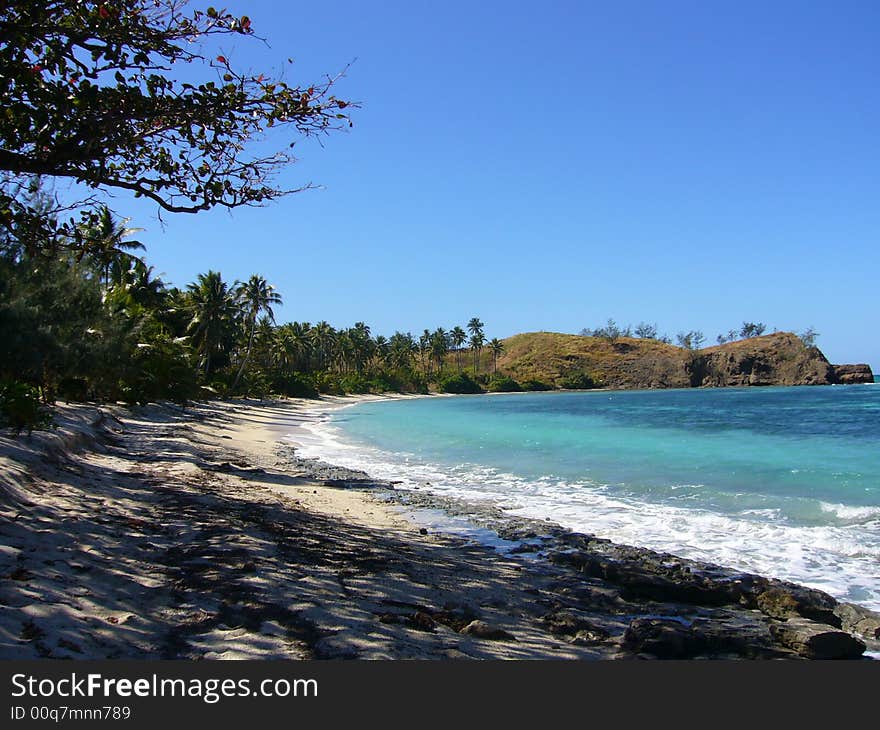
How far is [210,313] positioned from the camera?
4581 centimetres

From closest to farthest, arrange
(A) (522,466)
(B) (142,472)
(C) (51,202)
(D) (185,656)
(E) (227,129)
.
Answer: (D) (185,656), (E) (227,129), (C) (51,202), (B) (142,472), (A) (522,466)

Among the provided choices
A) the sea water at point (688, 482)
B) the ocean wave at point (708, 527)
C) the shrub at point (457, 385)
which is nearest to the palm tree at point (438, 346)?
the shrub at point (457, 385)

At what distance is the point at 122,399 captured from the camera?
27.7 m

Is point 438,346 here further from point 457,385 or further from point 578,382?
Answer: point 578,382

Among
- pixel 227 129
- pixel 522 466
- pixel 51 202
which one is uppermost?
pixel 227 129

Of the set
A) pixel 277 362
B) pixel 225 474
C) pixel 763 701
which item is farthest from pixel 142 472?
pixel 277 362

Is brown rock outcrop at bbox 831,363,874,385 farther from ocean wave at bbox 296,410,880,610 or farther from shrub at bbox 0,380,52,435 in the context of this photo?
shrub at bbox 0,380,52,435

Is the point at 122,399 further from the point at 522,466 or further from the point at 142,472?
the point at 522,466

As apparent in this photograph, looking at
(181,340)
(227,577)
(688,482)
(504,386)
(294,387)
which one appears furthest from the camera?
(504,386)

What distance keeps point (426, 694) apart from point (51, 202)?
8573mm

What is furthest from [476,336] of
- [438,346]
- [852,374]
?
[852,374]

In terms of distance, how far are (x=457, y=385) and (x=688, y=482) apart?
99039mm

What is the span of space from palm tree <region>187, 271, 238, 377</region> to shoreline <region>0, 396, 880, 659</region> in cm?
3653

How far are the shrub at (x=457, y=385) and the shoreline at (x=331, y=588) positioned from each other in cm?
10295
